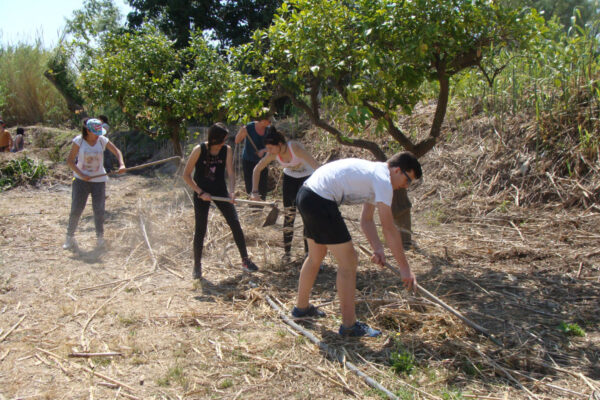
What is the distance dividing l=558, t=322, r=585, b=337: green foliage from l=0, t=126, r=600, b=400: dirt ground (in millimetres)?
45

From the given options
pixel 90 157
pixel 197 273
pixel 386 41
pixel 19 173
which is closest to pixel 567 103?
pixel 386 41

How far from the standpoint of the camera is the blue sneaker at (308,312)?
4188 mm

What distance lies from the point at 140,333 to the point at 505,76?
7.95 metres

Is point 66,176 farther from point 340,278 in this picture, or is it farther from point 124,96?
point 340,278

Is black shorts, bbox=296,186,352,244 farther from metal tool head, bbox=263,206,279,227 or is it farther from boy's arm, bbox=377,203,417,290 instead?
metal tool head, bbox=263,206,279,227

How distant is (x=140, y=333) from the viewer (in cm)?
398

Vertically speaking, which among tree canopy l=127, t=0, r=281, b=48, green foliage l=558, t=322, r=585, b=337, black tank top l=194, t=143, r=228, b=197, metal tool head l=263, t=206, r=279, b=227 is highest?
tree canopy l=127, t=0, r=281, b=48

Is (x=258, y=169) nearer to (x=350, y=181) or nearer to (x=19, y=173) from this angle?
(x=350, y=181)

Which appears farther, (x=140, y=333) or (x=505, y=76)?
(x=505, y=76)

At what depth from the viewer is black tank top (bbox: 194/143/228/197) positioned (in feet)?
16.6

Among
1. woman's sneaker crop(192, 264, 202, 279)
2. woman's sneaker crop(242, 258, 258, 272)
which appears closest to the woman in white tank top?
woman's sneaker crop(242, 258, 258, 272)

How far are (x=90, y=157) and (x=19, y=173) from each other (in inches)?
223

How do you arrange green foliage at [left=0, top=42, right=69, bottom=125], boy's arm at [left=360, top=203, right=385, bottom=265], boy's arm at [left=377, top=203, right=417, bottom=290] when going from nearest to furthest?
boy's arm at [left=377, top=203, right=417, bottom=290] → boy's arm at [left=360, top=203, right=385, bottom=265] → green foliage at [left=0, top=42, right=69, bottom=125]

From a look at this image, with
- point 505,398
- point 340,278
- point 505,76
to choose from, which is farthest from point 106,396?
point 505,76
